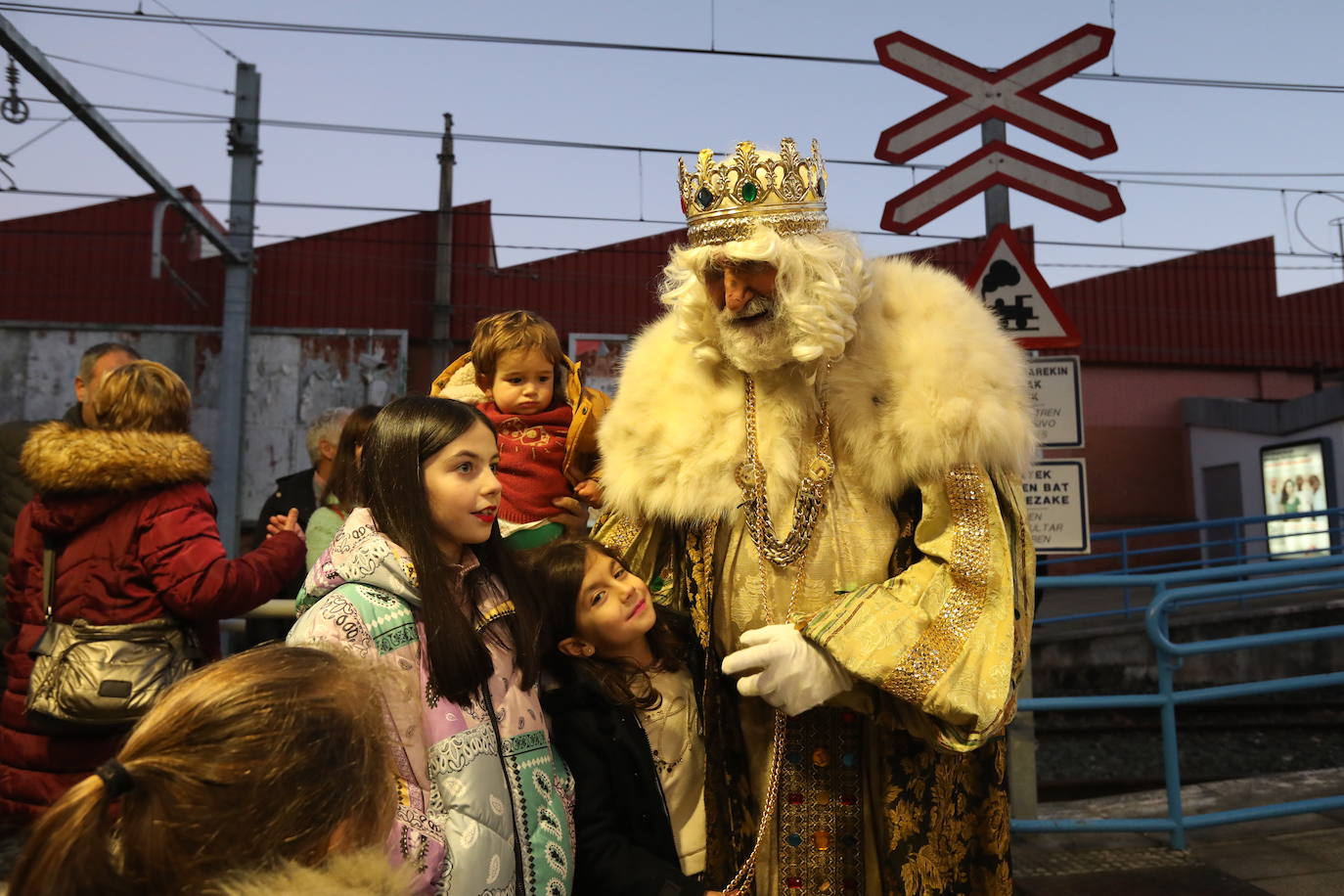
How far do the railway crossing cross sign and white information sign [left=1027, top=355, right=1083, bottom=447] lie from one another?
2.13 feet

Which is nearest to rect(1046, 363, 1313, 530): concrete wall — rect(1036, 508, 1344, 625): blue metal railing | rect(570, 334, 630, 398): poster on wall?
rect(1036, 508, 1344, 625): blue metal railing

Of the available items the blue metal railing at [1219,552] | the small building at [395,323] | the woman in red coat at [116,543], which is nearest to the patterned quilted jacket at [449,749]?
the woman in red coat at [116,543]

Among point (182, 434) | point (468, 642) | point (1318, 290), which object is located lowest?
point (468, 642)

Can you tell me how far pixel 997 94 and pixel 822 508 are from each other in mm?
2732

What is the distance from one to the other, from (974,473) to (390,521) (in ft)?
3.98

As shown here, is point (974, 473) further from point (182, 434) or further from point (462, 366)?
point (182, 434)

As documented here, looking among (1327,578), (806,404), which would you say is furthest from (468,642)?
(1327,578)

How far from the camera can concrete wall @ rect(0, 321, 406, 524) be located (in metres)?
16.7

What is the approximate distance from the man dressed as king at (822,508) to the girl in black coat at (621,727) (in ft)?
0.45

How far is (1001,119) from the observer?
14.4 ft

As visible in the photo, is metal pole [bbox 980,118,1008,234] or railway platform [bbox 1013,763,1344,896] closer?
railway platform [bbox 1013,763,1344,896]

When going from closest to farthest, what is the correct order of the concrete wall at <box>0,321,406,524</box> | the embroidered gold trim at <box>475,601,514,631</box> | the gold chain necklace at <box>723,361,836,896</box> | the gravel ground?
the embroidered gold trim at <box>475,601,514,631</box> < the gold chain necklace at <box>723,361,836,896</box> < the gravel ground < the concrete wall at <box>0,321,406,524</box>

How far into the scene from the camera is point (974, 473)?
2277mm

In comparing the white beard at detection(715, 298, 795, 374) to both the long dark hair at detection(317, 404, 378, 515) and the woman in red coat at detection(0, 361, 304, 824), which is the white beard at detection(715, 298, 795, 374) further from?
the woman in red coat at detection(0, 361, 304, 824)
